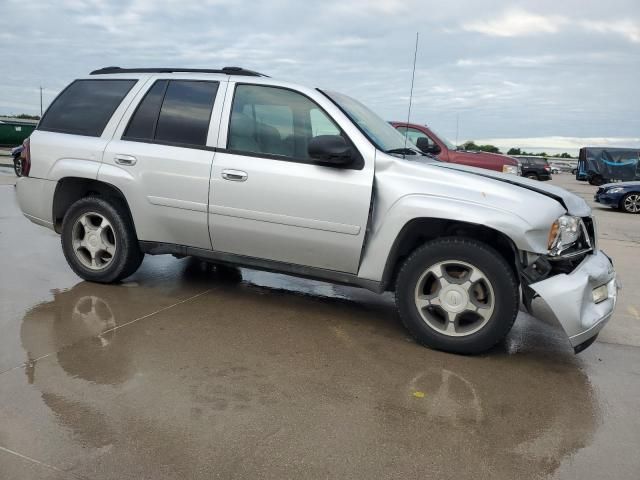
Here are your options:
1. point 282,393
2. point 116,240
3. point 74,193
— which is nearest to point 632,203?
point 116,240

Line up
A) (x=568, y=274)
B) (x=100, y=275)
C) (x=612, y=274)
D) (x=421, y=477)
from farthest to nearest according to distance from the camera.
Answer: (x=100, y=275) < (x=612, y=274) < (x=568, y=274) < (x=421, y=477)

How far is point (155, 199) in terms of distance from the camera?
481 centimetres

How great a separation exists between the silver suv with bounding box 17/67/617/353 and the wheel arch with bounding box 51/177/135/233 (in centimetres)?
1

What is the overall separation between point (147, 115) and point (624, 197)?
15.1 meters

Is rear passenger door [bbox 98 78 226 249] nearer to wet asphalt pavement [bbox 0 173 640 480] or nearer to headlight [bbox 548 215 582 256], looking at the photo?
wet asphalt pavement [bbox 0 173 640 480]

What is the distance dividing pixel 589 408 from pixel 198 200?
10.0 feet

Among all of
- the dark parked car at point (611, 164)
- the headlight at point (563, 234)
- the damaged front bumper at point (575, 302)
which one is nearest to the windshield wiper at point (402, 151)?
the headlight at point (563, 234)

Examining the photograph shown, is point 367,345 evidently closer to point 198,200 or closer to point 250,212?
point 250,212

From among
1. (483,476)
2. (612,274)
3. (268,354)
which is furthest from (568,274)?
(268,354)

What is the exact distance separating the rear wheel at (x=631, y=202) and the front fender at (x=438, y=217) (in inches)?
565

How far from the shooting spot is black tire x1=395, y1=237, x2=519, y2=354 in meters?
3.84

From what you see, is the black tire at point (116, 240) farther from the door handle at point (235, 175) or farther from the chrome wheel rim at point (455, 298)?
the chrome wheel rim at point (455, 298)

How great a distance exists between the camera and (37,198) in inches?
210

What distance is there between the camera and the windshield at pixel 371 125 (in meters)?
4.46
